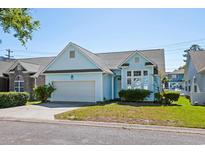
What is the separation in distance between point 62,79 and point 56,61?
1954 mm

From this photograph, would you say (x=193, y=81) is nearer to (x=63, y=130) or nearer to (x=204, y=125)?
(x=204, y=125)

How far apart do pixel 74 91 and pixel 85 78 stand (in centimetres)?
182

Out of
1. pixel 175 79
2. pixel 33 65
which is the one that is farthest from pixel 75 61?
pixel 175 79

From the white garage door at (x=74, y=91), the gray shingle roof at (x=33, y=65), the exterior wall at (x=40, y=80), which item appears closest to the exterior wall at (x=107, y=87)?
the white garage door at (x=74, y=91)

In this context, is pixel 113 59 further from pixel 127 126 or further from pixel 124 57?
pixel 127 126

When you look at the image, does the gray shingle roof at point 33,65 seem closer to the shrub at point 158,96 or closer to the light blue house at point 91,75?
the light blue house at point 91,75

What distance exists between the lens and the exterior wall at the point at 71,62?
67.4 ft

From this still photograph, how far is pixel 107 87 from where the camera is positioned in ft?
69.7

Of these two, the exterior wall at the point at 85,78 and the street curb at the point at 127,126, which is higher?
the exterior wall at the point at 85,78

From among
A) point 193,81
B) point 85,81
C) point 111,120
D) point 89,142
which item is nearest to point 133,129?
point 111,120

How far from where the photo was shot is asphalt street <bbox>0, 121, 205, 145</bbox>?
Result: 6578 mm

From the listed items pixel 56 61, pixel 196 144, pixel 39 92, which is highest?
pixel 56 61

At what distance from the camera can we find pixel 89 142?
21.3ft

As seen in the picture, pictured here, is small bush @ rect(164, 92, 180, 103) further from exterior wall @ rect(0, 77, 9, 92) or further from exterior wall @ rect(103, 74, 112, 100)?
exterior wall @ rect(0, 77, 9, 92)
